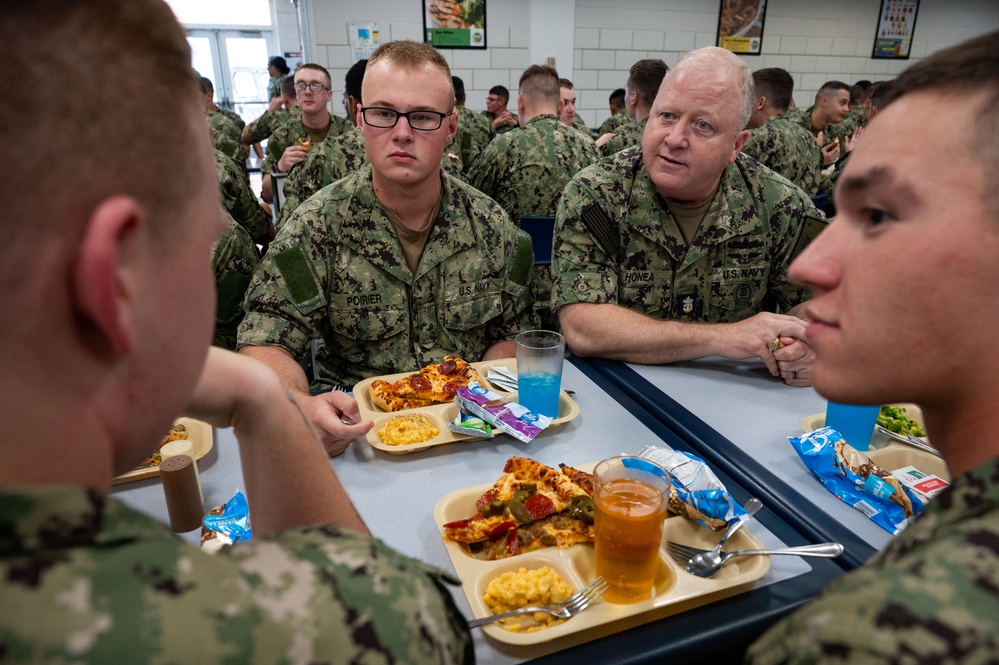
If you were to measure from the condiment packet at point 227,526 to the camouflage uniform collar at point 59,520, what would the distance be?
55 centimetres

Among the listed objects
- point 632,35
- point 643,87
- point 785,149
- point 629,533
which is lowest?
point 629,533

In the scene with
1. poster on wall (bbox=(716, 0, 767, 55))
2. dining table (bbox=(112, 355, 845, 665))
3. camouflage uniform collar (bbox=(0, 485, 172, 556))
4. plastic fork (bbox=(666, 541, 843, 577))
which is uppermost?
poster on wall (bbox=(716, 0, 767, 55))

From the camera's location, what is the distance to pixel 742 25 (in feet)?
26.1

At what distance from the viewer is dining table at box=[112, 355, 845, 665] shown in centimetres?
85

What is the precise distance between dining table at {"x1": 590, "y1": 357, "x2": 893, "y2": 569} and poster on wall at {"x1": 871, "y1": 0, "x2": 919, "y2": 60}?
941 centimetres

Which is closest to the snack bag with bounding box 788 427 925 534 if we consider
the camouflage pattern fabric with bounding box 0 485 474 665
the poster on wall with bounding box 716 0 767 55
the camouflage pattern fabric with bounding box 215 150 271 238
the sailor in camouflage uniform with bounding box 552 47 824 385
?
the sailor in camouflage uniform with bounding box 552 47 824 385

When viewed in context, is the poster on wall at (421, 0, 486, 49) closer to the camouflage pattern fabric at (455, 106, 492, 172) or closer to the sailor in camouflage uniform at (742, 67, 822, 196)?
the camouflage pattern fabric at (455, 106, 492, 172)

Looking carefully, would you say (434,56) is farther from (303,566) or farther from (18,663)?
(18,663)

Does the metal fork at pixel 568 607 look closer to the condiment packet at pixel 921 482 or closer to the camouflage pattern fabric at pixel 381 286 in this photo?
the condiment packet at pixel 921 482

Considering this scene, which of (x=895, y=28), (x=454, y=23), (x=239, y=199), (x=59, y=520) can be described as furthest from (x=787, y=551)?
(x=895, y=28)

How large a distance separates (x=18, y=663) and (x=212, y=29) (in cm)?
1316

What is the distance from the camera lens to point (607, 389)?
1611mm

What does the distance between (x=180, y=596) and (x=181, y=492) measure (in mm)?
698

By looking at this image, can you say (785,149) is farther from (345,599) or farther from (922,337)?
(345,599)
